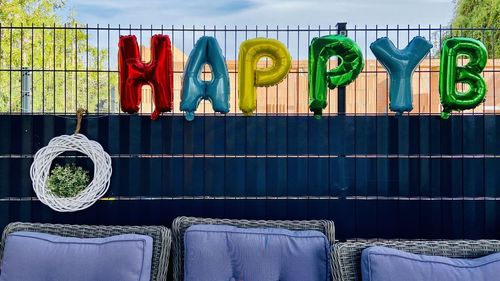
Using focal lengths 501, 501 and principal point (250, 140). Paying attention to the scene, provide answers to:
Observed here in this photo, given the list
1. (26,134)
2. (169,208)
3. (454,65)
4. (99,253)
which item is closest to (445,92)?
(454,65)

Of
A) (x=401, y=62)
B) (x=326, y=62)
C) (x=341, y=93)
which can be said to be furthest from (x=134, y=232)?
(x=401, y=62)

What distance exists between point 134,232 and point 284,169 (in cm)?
139

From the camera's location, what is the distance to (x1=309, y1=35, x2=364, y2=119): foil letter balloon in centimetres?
344

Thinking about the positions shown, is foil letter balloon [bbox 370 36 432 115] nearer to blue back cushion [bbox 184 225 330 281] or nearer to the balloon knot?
blue back cushion [bbox 184 225 330 281]

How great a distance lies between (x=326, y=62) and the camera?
3.49 m

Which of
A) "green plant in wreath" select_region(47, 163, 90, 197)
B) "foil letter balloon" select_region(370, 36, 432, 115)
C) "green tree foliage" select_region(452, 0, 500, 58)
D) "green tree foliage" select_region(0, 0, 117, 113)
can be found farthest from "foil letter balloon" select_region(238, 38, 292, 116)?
"green tree foliage" select_region(452, 0, 500, 58)

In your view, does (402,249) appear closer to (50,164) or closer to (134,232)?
(134,232)

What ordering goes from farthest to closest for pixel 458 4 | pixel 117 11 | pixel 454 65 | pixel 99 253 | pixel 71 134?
pixel 458 4, pixel 117 11, pixel 71 134, pixel 454 65, pixel 99 253

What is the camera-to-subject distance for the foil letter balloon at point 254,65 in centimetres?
348

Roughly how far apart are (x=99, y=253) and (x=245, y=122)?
162 cm

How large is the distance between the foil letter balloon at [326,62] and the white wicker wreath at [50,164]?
1619 millimetres

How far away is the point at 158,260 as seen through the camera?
2750mm

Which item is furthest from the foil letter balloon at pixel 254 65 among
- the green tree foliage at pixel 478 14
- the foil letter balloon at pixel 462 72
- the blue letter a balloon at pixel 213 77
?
the green tree foliage at pixel 478 14

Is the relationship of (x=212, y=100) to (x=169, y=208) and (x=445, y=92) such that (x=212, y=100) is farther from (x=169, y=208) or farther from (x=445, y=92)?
(x=445, y=92)
